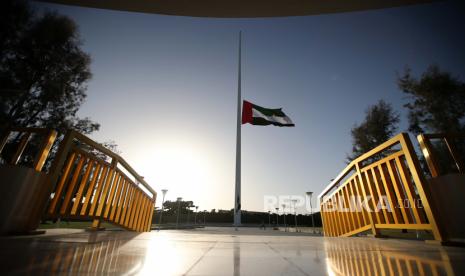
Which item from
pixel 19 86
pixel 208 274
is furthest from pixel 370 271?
pixel 19 86

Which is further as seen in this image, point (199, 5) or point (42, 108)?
point (42, 108)

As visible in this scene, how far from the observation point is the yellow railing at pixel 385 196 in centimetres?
319

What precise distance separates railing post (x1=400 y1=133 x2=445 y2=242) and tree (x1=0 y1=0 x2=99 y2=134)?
1425 centimetres

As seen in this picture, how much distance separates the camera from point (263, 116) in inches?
509

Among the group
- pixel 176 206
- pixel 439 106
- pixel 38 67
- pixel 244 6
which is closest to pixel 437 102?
pixel 439 106

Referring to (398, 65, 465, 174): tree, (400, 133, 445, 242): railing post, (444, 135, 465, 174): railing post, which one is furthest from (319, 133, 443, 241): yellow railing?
(398, 65, 465, 174): tree

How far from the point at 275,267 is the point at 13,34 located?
645 inches

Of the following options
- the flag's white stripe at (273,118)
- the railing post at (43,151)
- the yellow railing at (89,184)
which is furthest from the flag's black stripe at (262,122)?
the railing post at (43,151)

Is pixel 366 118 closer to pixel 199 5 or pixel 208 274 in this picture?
pixel 199 5

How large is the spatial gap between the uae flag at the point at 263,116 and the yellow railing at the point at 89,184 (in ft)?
23.5

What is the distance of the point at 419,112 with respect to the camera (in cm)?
1391

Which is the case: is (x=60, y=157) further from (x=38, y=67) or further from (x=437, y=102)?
(x=437, y=102)

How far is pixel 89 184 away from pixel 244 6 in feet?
16.4

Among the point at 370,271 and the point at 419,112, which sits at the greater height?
the point at 419,112
